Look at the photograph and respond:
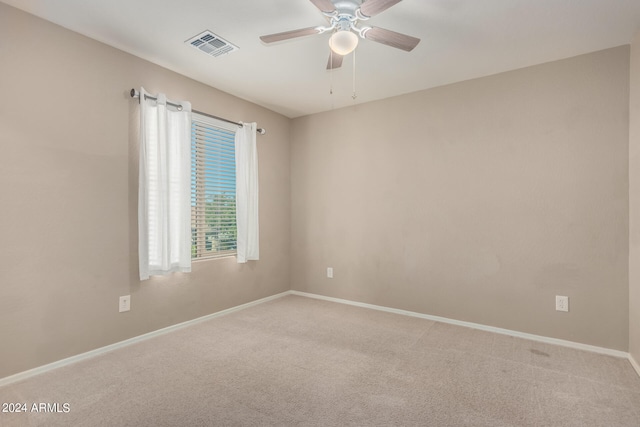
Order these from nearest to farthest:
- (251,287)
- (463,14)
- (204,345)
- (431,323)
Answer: (463,14)
(204,345)
(431,323)
(251,287)

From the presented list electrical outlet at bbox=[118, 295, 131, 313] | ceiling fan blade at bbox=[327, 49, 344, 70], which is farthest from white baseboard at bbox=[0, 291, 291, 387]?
ceiling fan blade at bbox=[327, 49, 344, 70]

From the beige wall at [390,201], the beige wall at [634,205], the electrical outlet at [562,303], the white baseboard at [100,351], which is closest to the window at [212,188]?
the beige wall at [390,201]

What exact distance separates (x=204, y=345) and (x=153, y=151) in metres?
1.75

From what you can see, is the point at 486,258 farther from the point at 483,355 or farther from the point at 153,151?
the point at 153,151

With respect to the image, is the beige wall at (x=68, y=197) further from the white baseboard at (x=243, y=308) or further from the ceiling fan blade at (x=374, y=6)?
the ceiling fan blade at (x=374, y=6)

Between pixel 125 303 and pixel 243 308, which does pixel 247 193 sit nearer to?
pixel 243 308

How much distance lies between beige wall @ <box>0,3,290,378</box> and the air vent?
63 cm

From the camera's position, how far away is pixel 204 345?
9.08 ft

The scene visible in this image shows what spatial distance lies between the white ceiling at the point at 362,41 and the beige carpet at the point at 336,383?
2.46m

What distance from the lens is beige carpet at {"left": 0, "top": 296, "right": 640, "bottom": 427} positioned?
179 cm

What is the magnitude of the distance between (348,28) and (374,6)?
0.36m

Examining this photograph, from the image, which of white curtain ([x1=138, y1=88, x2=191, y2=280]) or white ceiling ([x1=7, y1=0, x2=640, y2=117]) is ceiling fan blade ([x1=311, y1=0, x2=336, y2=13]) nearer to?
white ceiling ([x1=7, y1=0, x2=640, y2=117])

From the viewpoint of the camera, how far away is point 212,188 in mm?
3549

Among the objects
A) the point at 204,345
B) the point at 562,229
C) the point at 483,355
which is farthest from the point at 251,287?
the point at 562,229
